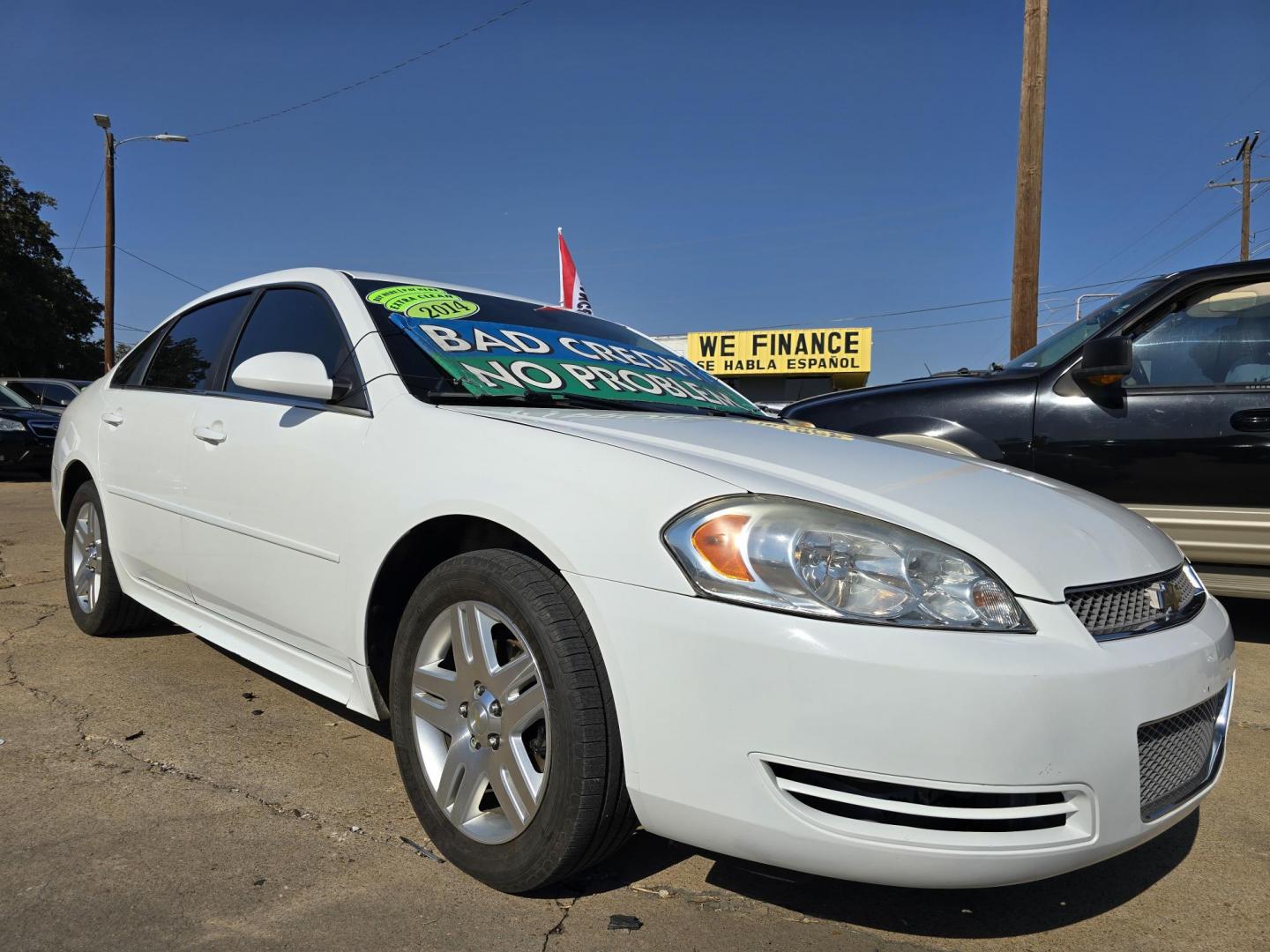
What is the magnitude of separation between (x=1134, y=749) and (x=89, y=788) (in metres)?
2.51

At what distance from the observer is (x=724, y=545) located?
1.67 meters

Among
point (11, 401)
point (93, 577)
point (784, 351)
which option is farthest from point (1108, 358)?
point (784, 351)

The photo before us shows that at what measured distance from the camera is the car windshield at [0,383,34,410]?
11.7 metres

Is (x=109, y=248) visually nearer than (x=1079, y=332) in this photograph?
No

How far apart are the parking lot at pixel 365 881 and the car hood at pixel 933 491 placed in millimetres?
595

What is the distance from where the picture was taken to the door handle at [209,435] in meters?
2.88

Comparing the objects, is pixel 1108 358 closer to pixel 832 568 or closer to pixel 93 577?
pixel 832 568

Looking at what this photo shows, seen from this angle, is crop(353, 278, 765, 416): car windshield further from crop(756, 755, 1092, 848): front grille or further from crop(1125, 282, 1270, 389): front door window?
crop(1125, 282, 1270, 389): front door window

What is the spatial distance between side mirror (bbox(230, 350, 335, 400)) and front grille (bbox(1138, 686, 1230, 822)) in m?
2.06

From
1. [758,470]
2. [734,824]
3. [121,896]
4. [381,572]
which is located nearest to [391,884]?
[121,896]

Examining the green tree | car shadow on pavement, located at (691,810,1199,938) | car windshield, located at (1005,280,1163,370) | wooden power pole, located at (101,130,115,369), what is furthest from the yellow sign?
car shadow on pavement, located at (691,810,1199,938)

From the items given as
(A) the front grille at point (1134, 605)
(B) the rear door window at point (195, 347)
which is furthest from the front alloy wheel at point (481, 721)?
(B) the rear door window at point (195, 347)

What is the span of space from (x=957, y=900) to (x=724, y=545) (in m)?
1.02

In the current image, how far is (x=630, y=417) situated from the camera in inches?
94.9
